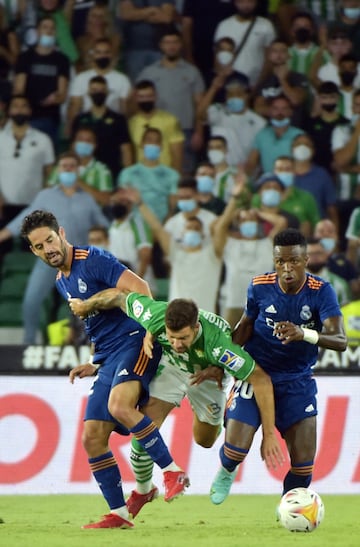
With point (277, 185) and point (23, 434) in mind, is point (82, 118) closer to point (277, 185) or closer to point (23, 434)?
point (277, 185)

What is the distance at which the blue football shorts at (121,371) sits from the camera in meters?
8.15

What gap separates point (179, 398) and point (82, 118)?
692 centimetres

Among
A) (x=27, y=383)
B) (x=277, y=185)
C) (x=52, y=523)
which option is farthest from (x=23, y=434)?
(x=277, y=185)

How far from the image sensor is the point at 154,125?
49.1 ft

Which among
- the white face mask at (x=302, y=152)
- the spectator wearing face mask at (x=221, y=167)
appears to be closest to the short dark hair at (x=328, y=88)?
the white face mask at (x=302, y=152)

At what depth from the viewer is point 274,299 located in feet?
26.8

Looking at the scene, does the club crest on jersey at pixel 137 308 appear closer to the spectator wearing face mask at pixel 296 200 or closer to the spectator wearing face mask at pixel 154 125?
the spectator wearing face mask at pixel 296 200

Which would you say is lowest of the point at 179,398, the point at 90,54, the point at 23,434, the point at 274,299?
the point at 23,434

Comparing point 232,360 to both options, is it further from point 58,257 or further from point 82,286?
point 58,257

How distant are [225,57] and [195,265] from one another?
303cm

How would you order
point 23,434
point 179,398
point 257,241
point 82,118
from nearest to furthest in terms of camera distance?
1. point 179,398
2. point 23,434
3. point 257,241
4. point 82,118

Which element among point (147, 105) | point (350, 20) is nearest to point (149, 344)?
point (147, 105)

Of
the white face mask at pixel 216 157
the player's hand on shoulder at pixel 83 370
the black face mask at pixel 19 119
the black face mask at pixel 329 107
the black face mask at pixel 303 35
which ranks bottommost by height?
the player's hand on shoulder at pixel 83 370

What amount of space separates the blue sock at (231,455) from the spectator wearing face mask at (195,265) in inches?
212
